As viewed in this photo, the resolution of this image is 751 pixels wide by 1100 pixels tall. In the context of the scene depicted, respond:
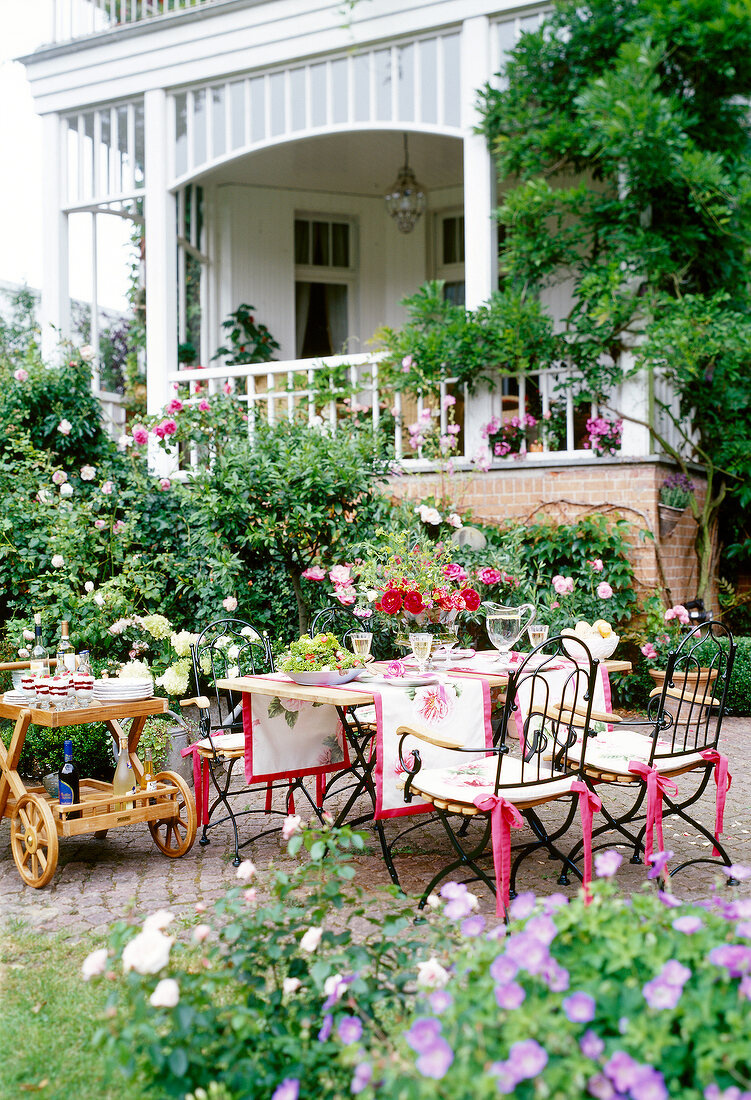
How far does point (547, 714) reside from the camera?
4082mm

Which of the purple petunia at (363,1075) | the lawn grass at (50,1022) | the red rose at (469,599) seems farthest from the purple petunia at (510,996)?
the red rose at (469,599)

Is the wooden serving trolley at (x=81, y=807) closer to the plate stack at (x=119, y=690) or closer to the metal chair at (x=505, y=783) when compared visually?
the plate stack at (x=119, y=690)

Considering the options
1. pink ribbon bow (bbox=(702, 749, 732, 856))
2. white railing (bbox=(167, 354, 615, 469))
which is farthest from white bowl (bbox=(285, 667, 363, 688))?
white railing (bbox=(167, 354, 615, 469))

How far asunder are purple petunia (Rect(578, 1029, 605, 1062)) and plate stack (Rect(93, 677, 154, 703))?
3.05 m

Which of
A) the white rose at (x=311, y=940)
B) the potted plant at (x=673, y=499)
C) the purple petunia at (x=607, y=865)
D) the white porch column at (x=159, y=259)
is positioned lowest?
the white rose at (x=311, y=940)

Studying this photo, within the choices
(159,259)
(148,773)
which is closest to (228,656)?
(148,773)

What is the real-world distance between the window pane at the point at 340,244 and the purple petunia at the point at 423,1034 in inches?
426

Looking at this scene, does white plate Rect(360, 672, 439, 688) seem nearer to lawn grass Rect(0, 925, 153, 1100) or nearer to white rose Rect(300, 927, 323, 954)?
lawn grass Rect(0, 925, 153, 1100)

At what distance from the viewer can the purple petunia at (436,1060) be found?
1.45 m

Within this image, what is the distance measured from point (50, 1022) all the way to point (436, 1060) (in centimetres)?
172

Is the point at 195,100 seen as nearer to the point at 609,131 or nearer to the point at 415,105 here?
the point at 415,105

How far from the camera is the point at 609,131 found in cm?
704

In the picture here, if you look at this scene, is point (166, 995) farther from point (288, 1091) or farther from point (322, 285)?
point (322, 285)

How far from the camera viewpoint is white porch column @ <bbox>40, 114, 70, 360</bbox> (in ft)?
31.7
